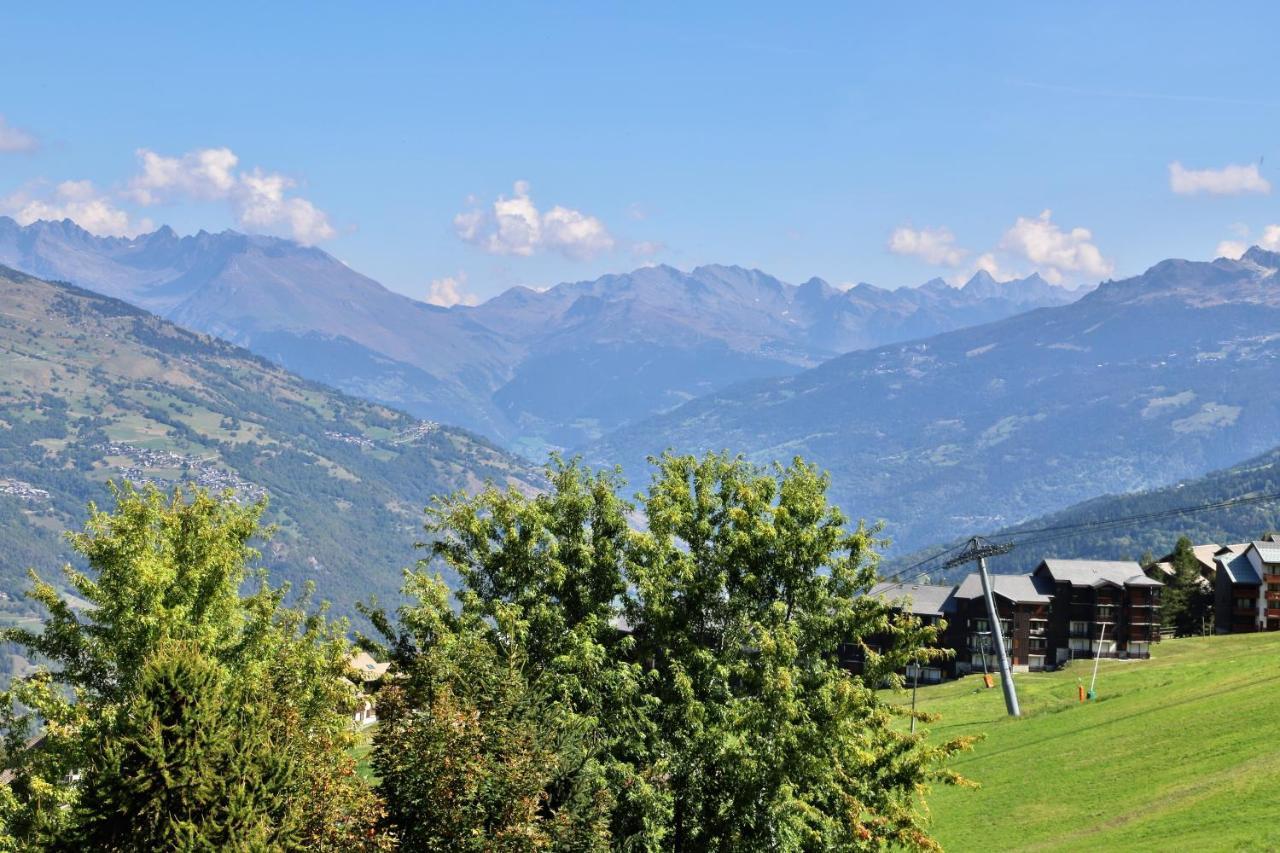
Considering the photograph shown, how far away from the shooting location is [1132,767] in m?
57.9

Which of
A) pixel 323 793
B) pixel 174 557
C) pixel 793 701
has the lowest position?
pixel 323 793

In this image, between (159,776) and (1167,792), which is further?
(1167,792)

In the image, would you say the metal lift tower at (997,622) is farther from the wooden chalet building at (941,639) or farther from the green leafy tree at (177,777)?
the green leafy tree at (177,777)

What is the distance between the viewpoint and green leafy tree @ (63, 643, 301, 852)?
1136 inches

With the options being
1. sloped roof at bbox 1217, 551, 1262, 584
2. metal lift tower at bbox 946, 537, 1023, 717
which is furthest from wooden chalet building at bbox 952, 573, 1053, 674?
metal lift tower at bbox 946, 537, 1023, 717

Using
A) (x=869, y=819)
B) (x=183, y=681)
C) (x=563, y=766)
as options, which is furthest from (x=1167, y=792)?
(x=183, y=681)

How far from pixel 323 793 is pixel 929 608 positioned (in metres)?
115

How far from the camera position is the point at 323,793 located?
103 ft

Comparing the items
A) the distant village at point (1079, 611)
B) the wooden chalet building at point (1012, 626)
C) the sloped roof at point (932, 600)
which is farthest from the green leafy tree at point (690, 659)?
the sloped roof at point (932, 600)

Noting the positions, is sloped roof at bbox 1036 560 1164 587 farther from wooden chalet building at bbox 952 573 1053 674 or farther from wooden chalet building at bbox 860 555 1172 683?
wooden chalet building at bbox 952 573 1053 674

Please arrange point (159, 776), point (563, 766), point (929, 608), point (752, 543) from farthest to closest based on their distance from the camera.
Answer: point (929, 608)
point (752, 543)
point (563, 766)
point (159, 776)

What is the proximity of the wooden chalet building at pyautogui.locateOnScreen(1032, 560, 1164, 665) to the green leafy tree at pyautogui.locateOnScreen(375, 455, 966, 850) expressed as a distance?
93418 millimetres

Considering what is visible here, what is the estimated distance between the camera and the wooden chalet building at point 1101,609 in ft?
409

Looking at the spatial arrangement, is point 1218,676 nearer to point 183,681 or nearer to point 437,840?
point 437,840
